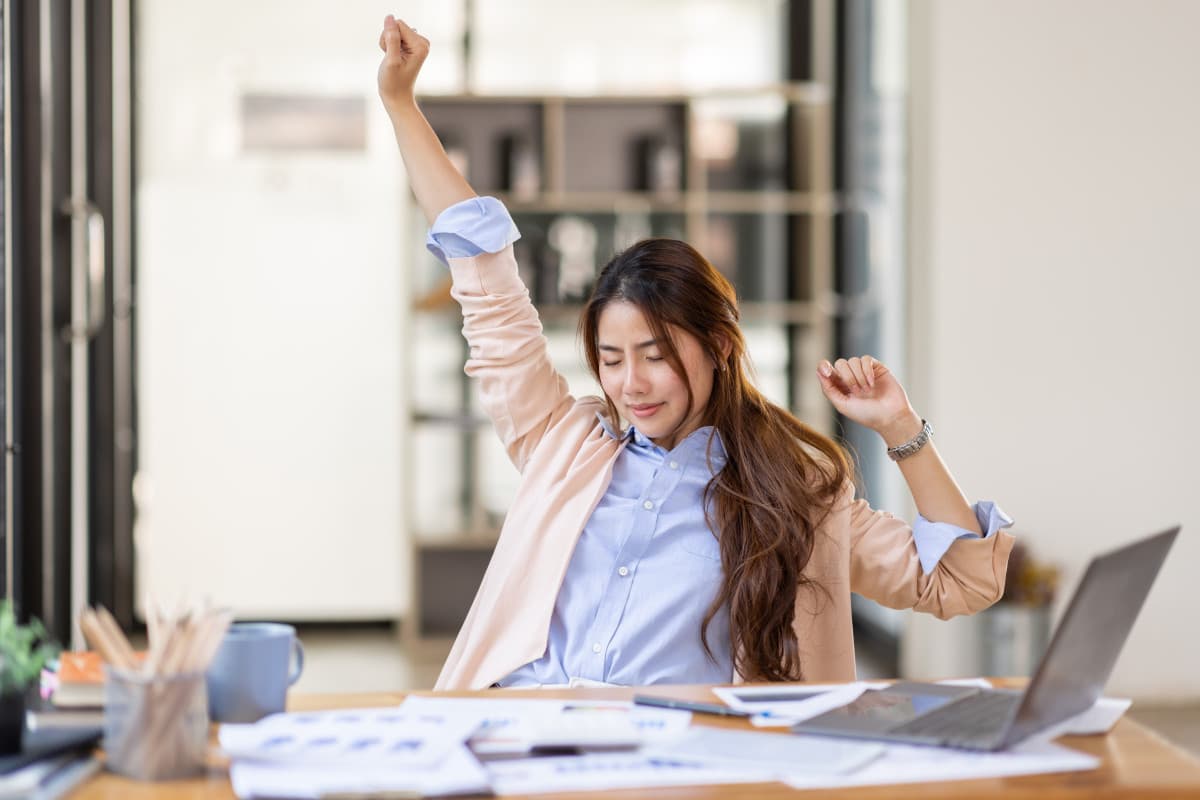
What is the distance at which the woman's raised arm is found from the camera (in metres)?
1.83

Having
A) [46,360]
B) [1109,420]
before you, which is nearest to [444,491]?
[46,360]

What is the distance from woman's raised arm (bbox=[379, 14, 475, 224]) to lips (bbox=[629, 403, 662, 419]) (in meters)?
0.36

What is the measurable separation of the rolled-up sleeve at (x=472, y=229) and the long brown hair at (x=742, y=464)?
15cm

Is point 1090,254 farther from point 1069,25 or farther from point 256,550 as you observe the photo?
point 256,550

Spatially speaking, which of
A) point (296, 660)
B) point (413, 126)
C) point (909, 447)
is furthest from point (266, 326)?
point (296, 660)

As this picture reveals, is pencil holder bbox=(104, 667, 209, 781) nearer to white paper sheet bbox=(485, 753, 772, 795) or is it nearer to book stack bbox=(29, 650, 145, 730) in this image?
book stack bbox=(29, 650, 145, 730)

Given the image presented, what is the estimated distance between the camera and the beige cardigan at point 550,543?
176 centimetres

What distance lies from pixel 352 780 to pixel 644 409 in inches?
34.0

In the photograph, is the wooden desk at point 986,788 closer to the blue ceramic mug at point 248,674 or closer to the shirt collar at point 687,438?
the blue ceramic mug at point 248,674

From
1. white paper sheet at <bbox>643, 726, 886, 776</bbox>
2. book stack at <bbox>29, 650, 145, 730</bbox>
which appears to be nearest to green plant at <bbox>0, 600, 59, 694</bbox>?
book stack at <bbox>29, 650, 145, 730</bbox>

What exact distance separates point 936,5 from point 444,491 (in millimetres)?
2505

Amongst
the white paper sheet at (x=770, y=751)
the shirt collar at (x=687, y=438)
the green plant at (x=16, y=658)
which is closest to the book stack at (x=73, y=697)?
the green plant at (x=16, y=658)

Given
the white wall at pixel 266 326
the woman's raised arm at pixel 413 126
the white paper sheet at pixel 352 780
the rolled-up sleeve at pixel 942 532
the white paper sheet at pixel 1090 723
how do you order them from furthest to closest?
the white wall at pixel 266 326 < the woman's raised arm at pixel 413 126 < the rolled-up sleeve at pixel 942 532 < the white paper sheet at pixel 1090 723 < the white paper sheet at pixel 352 780

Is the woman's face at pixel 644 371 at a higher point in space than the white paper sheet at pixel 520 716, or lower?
higher
